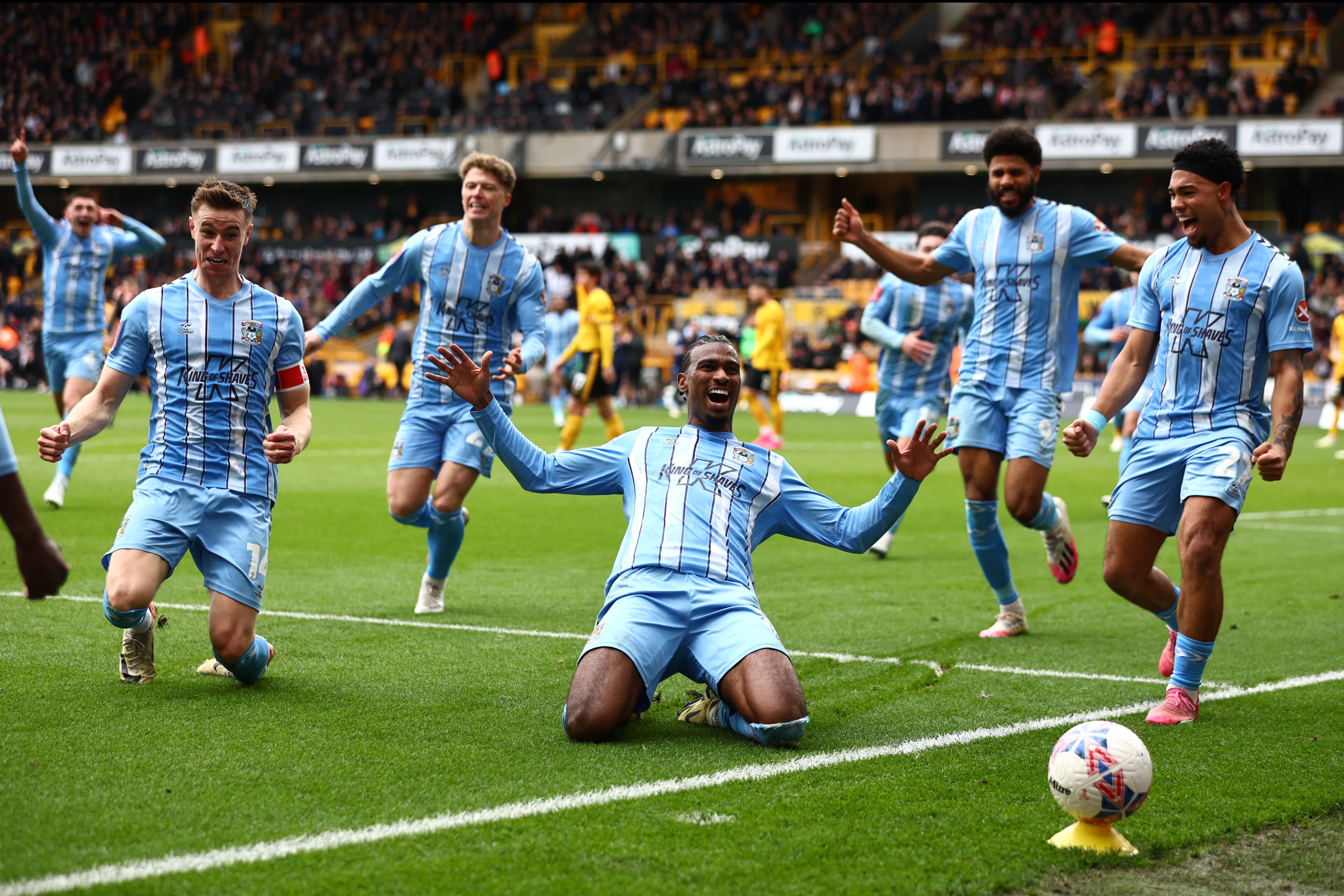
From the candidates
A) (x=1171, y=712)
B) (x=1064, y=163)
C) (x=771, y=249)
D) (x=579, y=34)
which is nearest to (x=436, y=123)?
(x=579, y=34)

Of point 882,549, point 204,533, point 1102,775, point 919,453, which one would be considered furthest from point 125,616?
point 882,549

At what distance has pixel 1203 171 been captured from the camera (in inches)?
205

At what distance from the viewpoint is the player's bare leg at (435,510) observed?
23.7ft

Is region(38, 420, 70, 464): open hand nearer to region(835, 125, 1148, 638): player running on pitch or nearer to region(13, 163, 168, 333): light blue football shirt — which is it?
region(835, 125, 1148, 638): player running on pitch

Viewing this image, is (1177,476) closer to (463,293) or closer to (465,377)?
(465,377)

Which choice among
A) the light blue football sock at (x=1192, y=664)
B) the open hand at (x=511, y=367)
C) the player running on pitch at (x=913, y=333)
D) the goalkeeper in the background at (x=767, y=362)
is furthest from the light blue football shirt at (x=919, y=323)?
the goalkeeper in the background at (x=767, y=362)

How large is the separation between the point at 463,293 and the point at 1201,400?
3.85 m

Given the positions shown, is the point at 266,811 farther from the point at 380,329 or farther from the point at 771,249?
the point at 380,329

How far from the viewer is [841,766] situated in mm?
4363

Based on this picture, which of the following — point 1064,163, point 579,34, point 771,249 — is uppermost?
point 579,34

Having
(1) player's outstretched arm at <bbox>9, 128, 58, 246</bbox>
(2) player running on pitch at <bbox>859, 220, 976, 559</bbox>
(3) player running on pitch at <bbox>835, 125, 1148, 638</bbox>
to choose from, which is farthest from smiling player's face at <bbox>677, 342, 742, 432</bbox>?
(1) player's outstretched arm at <bbox>9, 128, 58, 246</bbox>

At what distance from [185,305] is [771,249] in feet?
106

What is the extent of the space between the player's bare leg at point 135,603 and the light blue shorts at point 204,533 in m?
0.04

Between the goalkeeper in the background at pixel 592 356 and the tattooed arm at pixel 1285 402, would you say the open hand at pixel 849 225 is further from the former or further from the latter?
the goalkeeper in the background at pixel 592 356
